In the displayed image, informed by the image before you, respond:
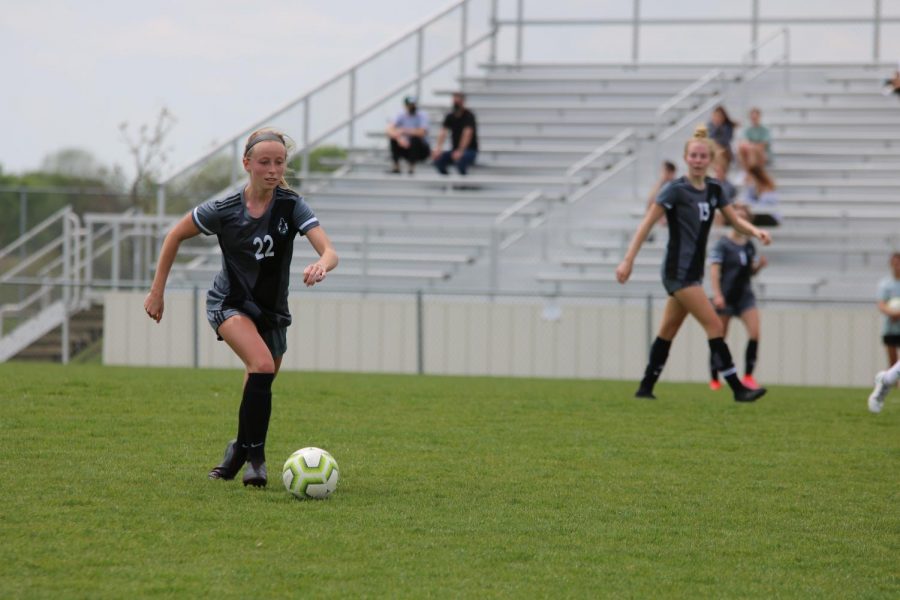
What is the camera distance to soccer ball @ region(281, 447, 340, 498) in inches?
259

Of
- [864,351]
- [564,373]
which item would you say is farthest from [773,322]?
[564,373]

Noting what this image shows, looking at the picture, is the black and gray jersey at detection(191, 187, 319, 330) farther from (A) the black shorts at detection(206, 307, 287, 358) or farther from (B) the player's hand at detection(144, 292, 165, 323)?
(B) the player's hand at detection(144, 292, 165, 323)

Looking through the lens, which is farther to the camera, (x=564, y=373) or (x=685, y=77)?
(x=685, y=77)

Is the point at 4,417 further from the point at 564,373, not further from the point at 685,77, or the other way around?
the point at 685,77

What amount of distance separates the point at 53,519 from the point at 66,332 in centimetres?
1582

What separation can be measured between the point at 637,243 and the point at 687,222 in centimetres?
64

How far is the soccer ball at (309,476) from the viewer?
6578 millimetres

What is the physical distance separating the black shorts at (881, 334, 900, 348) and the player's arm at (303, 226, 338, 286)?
1139 centimetres

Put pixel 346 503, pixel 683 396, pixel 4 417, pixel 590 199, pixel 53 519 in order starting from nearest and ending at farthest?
pixel 53 519, pixel 346 503, pixel 4 417, pixel 683 396, pixel 590 199

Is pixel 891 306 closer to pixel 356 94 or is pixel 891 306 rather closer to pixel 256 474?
pixel 356 94

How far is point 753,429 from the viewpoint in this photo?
10234 mm

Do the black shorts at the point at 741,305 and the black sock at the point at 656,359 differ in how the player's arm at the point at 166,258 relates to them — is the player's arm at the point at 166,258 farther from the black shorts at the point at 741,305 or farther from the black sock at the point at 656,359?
the black shorts at the point at 741,305

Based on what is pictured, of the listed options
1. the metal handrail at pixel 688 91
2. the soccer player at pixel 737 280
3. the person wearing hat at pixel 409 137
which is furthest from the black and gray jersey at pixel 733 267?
the person wearing hat at pixel 409 137

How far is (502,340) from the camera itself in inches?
763
